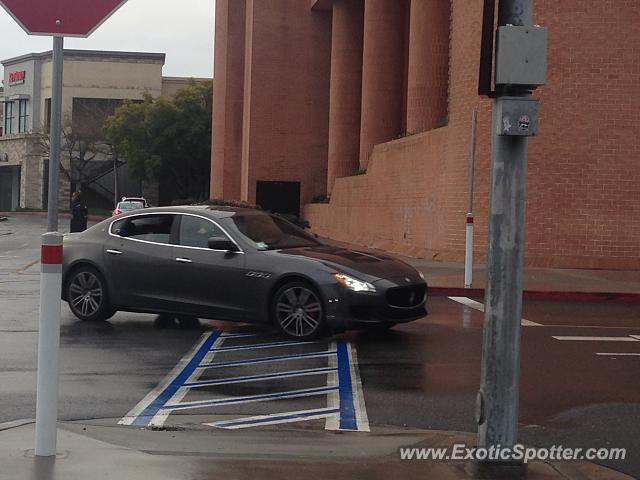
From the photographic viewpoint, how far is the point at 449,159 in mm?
22844

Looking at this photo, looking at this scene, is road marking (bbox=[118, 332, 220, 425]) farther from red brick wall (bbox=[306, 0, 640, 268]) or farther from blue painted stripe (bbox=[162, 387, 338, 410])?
red brick wall (bbox=[306, 0, 640, 268])

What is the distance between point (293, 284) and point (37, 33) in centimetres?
616

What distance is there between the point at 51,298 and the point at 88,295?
7.22 metres

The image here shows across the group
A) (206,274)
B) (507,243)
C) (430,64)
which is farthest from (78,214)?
(507,243)

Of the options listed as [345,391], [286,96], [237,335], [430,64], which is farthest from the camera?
[286,96]

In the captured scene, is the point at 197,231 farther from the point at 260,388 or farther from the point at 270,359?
the point at 260,388

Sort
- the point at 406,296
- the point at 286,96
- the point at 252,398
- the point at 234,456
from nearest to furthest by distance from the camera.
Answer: the point at 234,456
the point at 252,398
the point at 406,296
the point at 286,96

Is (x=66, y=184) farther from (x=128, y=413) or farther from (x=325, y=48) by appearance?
(x=128, y=413)

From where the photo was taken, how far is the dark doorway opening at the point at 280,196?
44.6m

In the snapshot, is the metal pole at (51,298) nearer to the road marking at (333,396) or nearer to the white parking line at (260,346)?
the road marking at (333,396)

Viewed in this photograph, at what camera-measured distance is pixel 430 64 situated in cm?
2797

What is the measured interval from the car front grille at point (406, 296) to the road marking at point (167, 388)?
83.2 inches

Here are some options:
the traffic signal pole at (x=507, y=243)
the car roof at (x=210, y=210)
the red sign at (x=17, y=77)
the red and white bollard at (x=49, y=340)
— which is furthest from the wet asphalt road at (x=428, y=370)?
the red sign at (x=17, y=77)

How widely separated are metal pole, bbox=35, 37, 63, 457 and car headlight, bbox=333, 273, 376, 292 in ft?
17.9
